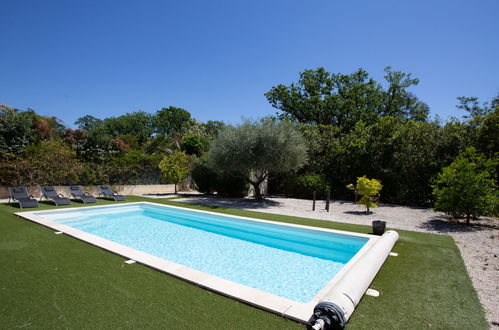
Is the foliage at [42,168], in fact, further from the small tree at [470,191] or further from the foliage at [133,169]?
the small tree at [470,191]

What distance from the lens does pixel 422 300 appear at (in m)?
3.55

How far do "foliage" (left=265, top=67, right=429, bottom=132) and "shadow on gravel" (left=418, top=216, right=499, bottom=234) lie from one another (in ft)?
61.3

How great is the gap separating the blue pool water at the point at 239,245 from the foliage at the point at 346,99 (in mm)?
21105

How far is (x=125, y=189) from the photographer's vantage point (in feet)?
57.8

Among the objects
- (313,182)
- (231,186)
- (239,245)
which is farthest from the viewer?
(231,186)

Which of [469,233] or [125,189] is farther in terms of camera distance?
[125,189]

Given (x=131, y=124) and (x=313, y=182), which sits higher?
(x=131, y=124)

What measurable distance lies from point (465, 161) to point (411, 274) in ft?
21.7

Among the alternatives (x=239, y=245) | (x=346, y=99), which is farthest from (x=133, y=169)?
(x=346, y=99)

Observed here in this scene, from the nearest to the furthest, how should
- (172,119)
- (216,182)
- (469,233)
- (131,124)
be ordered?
(469,233) → (216,182) → (172,119) → (131,124)

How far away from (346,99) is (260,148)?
1786 cm

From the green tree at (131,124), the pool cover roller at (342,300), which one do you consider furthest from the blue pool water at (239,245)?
the green tree at (131,124)

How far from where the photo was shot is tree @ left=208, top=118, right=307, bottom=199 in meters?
13.9

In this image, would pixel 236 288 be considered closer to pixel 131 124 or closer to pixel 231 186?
pixel 231 186
